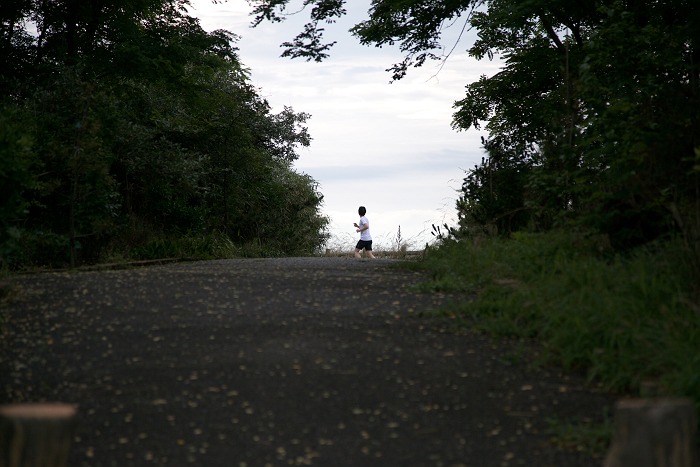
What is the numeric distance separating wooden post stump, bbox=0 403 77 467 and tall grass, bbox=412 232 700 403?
4024 mm

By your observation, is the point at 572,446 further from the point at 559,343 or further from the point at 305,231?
the point at 305,231

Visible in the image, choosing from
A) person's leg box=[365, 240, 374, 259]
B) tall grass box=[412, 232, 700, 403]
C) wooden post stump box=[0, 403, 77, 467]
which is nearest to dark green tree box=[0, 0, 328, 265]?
person's leg box=[365, 240, 374, 259]

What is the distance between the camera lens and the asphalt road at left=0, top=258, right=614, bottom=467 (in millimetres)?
5309

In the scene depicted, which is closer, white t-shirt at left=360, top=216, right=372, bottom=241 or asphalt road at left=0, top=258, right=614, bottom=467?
asphalt road at left=0, top=258, right=614, bottom=467

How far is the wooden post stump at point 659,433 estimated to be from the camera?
3.85 metres

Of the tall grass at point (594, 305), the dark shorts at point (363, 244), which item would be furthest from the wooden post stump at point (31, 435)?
the dark shorts at point (363, 244)

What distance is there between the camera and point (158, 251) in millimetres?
16922

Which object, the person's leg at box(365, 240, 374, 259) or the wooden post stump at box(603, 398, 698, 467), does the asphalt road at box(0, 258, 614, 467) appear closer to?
the wooden post stump at box(603, 398, 698, 467)

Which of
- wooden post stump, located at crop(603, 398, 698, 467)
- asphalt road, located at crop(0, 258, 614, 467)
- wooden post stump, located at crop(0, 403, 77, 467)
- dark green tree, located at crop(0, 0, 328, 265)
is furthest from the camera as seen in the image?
dark green tree, located at crop(0, 0, 328, 265)

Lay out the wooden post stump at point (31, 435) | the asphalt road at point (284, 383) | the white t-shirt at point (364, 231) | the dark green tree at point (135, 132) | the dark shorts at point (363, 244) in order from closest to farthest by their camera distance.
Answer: the wooden post stump at point (31, 435) < the asphalt road at point (284, 383) < the dark green tree at point (135, 132) < the white t-shirt at point (364, 231) < the dark shorts at point (363, 244)

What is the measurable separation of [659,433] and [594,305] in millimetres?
3697

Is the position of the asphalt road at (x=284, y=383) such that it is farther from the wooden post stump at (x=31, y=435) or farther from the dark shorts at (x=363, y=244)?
the dark shorts at (x=363, y=244)

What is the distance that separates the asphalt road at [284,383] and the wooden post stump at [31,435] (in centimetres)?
145

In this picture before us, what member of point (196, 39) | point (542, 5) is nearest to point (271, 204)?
point (196, 39)
